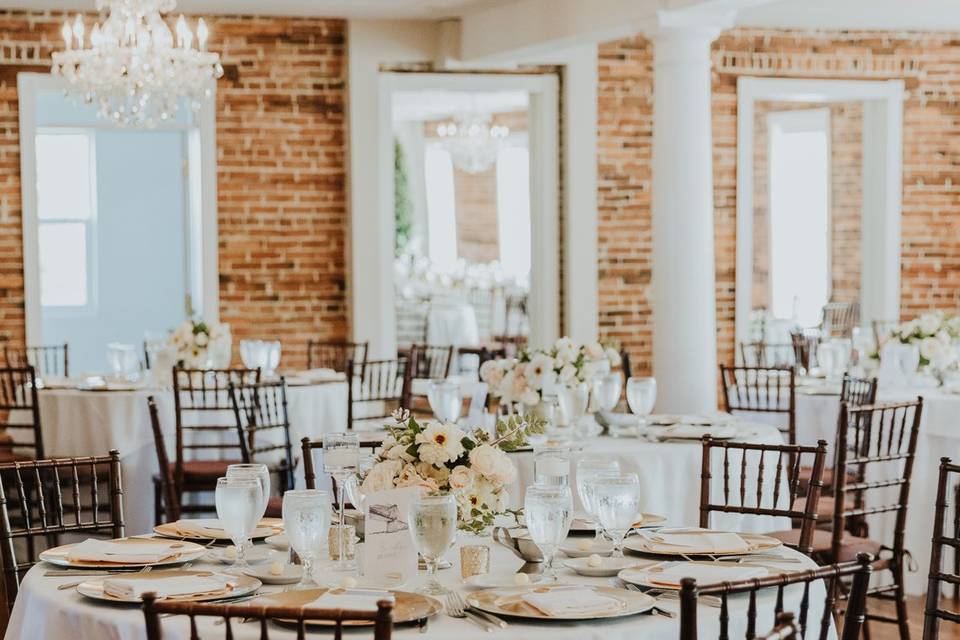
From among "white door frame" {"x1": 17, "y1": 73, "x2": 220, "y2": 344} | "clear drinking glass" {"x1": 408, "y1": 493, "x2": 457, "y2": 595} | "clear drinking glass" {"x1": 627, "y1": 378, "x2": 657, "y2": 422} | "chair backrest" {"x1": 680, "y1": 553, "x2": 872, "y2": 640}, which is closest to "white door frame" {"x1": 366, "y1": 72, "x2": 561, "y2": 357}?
"white door frame" {"x1": 17, "y1": 73, "x2": 220, "y2": 344}

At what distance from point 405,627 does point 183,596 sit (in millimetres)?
444

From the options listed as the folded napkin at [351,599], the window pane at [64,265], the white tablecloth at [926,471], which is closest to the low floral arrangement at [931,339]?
the white tablecloth at [926,471]

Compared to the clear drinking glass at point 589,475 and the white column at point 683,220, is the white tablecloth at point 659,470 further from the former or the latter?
the white column at point 683,220

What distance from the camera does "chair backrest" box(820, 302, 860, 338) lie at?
37.3 feet

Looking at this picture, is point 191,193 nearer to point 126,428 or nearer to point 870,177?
point 126,428

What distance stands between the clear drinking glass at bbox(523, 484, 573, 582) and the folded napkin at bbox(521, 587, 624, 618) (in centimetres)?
11

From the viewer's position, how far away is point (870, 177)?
10000 mm

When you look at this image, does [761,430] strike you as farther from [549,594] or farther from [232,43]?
[232,43]

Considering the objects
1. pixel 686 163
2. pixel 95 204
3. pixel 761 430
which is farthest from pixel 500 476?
pixel 95 204

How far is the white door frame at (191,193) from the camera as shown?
8.63 m

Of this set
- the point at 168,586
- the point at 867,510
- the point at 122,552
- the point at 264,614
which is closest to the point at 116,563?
the point at 122,552

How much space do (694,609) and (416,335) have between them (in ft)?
37.5

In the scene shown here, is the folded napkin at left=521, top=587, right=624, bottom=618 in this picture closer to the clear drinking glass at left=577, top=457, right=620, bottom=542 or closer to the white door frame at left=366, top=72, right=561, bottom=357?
the clear drinking glass at left=577, top=457, right=620, bottom=542

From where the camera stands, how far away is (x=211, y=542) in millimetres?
3006
